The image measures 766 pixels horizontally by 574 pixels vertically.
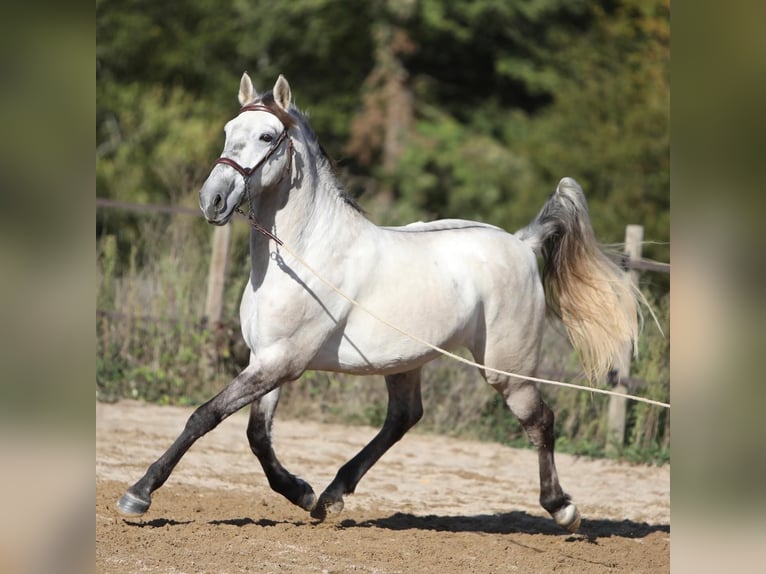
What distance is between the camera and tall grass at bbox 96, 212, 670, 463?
8.29m

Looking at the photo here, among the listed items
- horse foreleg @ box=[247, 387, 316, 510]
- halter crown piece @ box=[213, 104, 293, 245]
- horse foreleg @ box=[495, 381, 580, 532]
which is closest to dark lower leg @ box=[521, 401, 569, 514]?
horse foreleg @ box=[495, 381, 580, 532]

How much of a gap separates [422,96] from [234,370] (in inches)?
494

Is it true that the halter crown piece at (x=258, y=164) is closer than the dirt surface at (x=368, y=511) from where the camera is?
Yes

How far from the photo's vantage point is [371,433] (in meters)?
8.34

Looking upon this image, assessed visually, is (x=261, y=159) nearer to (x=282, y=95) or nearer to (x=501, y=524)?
(x=282, y=95)

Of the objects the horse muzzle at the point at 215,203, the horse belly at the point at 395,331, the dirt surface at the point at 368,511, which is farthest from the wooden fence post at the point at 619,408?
the horse muzzle at the point at 215,203

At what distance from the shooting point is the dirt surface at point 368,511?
478 centimetres

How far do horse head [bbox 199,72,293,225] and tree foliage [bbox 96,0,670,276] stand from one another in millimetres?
11315

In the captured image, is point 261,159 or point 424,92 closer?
point 261,159

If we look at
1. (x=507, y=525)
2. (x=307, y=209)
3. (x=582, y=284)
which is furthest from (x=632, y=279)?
(x=307, y=209)

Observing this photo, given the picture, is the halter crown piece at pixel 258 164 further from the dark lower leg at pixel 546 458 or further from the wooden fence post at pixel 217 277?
the wooden fence post at pixel 217 277

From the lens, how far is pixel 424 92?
20531 millimetres

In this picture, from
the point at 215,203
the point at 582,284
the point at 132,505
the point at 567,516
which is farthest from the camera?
the point at 582,284

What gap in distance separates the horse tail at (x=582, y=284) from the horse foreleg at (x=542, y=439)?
44cm
